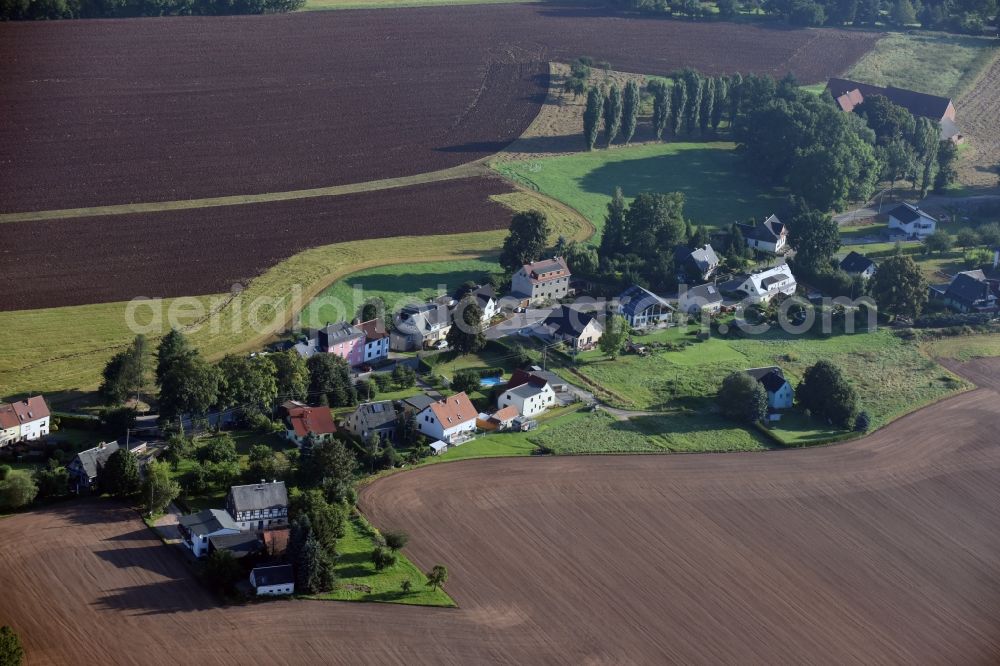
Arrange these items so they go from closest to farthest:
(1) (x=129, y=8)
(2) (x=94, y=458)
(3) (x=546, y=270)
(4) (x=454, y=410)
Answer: (2) (x=94, y=458)
(4) (x=454, y=410)
(3) (x=546, y=270)
(1) (x=129, y=8)

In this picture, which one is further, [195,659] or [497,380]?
[497,380]

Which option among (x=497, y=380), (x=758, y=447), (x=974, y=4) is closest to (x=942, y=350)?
(x=758, y=447)

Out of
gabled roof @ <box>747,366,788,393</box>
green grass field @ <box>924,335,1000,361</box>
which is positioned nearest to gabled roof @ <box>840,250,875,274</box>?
green grass field @ <box>924,335,1000,361</box>

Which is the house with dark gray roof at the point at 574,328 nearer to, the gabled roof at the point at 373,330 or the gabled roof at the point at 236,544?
the gabled roof at the point at 373,330

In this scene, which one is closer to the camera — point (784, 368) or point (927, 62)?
point (784, 368)

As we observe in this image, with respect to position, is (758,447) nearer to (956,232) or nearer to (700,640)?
(700,640)

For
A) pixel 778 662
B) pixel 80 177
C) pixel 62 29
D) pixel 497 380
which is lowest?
pixel 778 662

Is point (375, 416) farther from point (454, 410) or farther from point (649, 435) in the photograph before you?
point (649, 435)

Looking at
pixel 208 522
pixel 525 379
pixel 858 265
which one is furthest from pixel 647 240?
pixel 208 522
